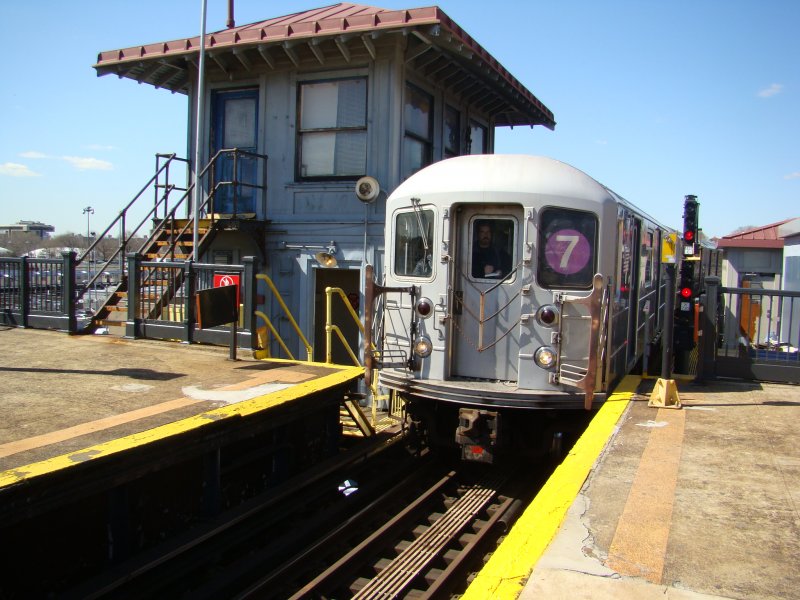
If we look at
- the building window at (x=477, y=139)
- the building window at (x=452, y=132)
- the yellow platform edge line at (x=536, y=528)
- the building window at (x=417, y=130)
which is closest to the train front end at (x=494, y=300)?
the yellow platform edge line at (x=536, y=528)

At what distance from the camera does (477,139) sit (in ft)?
51.8

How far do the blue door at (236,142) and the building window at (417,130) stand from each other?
2.98 m

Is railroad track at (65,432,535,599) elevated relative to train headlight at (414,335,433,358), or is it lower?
lower

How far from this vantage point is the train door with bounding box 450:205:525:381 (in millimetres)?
7082

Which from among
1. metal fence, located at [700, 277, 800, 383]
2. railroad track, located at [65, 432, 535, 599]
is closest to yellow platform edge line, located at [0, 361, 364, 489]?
railroad track, located at [65, 432, 535, 599]

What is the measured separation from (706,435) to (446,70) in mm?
9215

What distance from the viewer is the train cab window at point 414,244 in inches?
291

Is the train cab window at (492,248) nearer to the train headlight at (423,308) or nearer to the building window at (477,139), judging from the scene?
the train headlight at (423,308)

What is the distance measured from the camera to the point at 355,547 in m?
5.89

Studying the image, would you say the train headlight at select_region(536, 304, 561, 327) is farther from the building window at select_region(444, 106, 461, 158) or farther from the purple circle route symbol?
the building window at select_region(444, 106, 461, 158)

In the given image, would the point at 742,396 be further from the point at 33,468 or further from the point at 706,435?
the point at 33,468

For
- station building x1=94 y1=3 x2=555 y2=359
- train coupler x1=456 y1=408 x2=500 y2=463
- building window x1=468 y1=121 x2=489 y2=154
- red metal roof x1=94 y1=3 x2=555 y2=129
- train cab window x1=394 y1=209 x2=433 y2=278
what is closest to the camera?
train coupler x1=456 y1=408 x2=500 y2=463

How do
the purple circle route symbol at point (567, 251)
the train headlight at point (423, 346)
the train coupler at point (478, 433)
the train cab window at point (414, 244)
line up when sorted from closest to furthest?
the train coupler at point (478, 433)
the purple circle route symbol at point (567, 251)
the train headlight at point (423, 346)
the train cab window at point (414, 244)

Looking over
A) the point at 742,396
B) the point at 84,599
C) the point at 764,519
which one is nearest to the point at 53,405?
the point at 84,599
